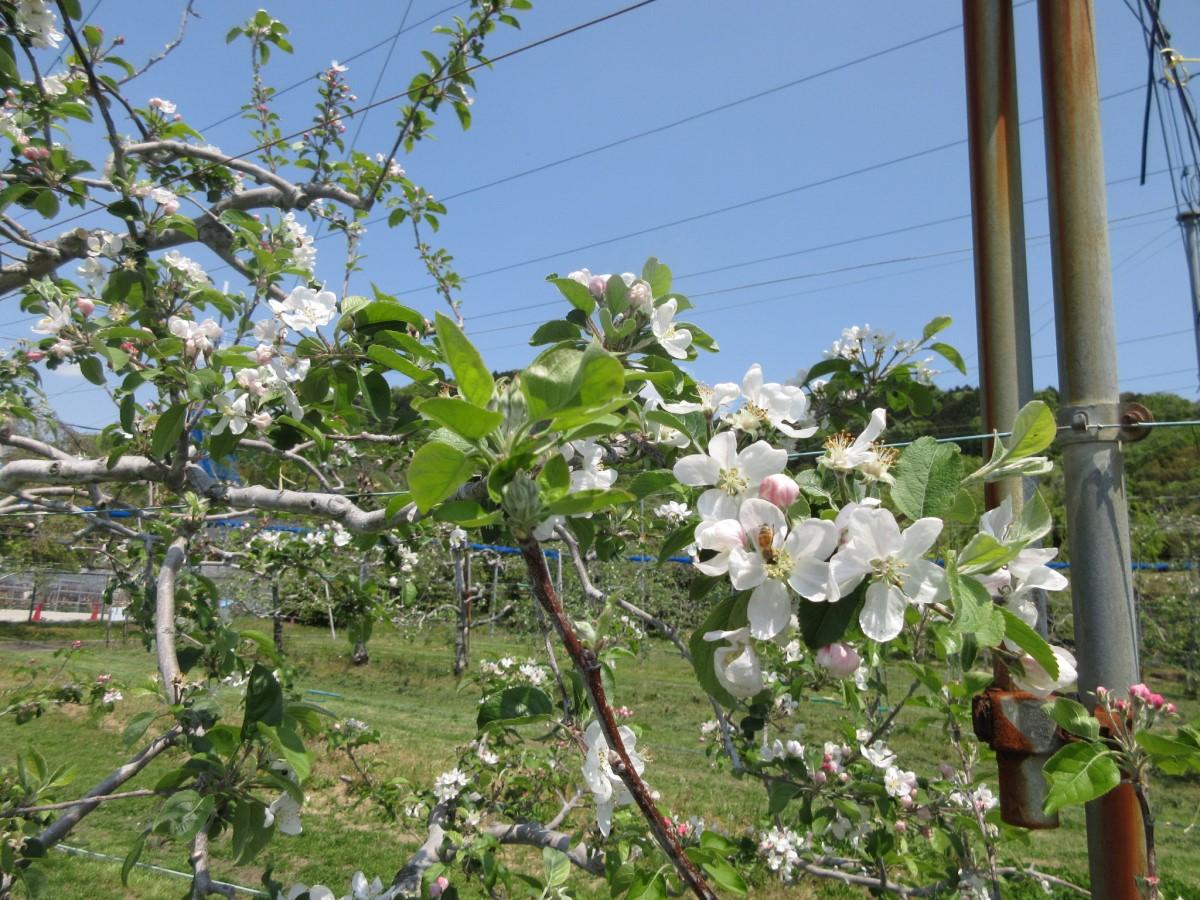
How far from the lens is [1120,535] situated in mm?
993

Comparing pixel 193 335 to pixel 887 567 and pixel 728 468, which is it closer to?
pixel 728 468

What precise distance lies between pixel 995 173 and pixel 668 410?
0.78m

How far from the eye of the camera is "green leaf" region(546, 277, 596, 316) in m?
1.01

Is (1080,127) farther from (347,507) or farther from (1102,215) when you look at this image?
(347,507)

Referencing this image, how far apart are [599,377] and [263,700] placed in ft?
2.62

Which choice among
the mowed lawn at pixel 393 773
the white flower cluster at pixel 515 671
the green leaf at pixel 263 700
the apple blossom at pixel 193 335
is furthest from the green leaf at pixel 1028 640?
the white flower cluster at pixel 515 671

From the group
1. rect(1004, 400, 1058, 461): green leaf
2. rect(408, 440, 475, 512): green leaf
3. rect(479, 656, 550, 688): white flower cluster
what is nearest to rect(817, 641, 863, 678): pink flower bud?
rect(1004, 400, 1058, 461): green leaf

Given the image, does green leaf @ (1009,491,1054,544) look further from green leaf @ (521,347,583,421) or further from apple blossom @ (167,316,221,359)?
apple blossom @ (167,316,221,359)

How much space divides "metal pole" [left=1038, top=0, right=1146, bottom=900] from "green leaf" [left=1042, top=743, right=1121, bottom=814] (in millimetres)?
196

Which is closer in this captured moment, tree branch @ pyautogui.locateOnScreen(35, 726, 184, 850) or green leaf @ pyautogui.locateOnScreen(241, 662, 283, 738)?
green leaf @ pyautogui.locateOnScreen(241, 662, 283, 738)

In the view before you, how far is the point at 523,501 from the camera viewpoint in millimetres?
561

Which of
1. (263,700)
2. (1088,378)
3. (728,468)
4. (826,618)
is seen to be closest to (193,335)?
(263,700)

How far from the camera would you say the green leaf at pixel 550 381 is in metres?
0.55

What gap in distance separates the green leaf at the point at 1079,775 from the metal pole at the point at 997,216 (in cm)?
35
